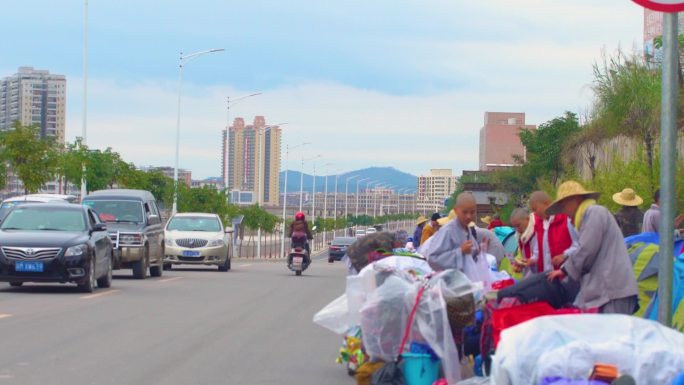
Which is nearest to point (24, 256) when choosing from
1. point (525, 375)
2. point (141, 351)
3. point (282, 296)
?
point (282, 296)

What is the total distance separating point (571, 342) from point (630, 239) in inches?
244

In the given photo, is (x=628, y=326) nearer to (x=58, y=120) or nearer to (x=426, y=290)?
(x=426, y=290)

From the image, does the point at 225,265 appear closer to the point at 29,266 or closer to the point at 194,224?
the point at 194,224

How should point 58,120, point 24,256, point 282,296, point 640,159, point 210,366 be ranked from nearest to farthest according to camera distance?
1. point 210,366
2. point 24,256
3. point 282,296
4. point 640,159
5. point 58,120

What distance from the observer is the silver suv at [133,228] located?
26969 millimetres

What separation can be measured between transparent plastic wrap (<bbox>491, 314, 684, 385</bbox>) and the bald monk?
3.89m

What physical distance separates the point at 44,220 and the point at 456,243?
12.6 m

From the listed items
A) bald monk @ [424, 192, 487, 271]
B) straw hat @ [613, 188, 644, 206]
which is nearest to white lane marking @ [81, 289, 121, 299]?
straw hat @ [613, 188, 644, 206]

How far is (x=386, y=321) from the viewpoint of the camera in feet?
29.7

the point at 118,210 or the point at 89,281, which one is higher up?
the point at 118,210

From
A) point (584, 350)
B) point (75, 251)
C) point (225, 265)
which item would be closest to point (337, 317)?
point (584, 350)

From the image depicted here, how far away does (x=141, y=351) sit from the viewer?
40.9ft

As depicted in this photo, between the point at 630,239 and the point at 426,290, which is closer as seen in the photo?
the point at 426,290

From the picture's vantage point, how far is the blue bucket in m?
8.90
